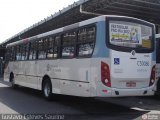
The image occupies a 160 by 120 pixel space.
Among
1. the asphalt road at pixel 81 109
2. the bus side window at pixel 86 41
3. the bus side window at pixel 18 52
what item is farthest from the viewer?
the bus side window at pixel 18 52

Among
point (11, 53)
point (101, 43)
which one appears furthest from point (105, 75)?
point (11, 53)

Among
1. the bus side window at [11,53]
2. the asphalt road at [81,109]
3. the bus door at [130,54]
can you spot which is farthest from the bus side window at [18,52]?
the bus door at [130,54]

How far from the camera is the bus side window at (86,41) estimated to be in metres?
10.8

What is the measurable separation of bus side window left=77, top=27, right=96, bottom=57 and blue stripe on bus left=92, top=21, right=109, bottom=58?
26 centimetres

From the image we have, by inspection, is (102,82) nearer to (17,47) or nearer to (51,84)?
(51,84)

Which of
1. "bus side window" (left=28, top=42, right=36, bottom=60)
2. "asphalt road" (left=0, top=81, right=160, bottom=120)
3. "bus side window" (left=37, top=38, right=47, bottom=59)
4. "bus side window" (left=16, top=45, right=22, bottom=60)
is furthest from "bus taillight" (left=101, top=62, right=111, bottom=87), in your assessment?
"bus side window" (left=16, top=45, right=22, bottom=60)

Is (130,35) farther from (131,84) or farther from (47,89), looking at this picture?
(47,89)

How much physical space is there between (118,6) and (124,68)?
1028 cm

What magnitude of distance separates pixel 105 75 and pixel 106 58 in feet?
1.68

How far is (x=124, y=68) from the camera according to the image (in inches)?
421

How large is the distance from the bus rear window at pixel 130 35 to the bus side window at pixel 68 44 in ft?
5.89

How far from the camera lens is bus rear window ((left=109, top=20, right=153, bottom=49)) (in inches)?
420

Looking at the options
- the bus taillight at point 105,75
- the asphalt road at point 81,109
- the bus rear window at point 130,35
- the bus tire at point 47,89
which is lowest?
the asphalt road at point 81,109

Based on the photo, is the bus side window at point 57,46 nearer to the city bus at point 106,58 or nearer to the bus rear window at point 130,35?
the city bus at point 106,58
